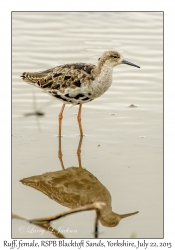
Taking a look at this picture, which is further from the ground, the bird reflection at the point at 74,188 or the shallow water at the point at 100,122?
the shallow water at the point at 100,122

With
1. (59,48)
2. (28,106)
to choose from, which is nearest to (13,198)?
(28,106)

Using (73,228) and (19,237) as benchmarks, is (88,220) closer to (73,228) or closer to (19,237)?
(73,228)

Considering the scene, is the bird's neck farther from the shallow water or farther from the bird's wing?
the shallow water

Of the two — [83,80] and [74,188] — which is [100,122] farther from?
[74,188]

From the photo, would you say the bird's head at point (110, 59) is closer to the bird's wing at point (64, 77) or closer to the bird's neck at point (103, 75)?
the bird's neck at point (103, 75)

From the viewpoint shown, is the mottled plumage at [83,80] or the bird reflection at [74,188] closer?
the bird reflection at [74,188]

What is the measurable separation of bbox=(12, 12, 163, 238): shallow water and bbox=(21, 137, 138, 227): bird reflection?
0.12 meters

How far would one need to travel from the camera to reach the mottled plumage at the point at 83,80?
10.7 meters

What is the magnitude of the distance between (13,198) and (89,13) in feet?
36.3

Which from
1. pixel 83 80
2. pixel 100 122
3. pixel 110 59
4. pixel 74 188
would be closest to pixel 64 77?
pixel 83 80

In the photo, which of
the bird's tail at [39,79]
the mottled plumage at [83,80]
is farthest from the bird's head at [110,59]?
the bird's tail at [39,79]

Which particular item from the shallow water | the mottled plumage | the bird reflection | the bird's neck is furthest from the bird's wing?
the bird reflection

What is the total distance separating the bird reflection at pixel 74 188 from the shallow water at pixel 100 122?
12 cm

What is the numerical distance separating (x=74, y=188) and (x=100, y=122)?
8.90ft
